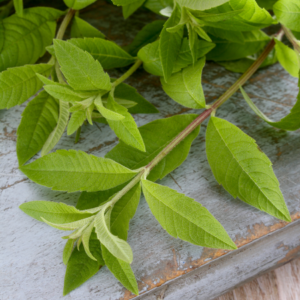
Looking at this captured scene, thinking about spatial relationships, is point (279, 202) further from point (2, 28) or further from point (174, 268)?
point (2, 28)

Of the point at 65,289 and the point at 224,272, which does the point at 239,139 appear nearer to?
the point at 224,272

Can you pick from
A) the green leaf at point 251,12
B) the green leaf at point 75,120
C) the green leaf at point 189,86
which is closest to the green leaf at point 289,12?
the green leaf at point 251,12

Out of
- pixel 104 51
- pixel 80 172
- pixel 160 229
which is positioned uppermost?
pixel 104 51

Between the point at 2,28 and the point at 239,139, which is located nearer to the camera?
the point at 239,139

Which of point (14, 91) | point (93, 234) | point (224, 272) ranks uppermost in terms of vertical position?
point (14, 91)

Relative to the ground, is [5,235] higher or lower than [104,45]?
lower

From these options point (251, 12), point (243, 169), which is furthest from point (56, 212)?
point (251, 12)

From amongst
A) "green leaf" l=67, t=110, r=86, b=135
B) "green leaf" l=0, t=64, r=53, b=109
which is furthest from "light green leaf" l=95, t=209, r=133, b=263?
"green leaf" l=0, t=64, r=53, b=109

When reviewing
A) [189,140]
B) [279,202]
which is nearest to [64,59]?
[189,140]

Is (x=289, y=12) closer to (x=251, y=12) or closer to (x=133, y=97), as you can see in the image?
(x=251, y=12)
